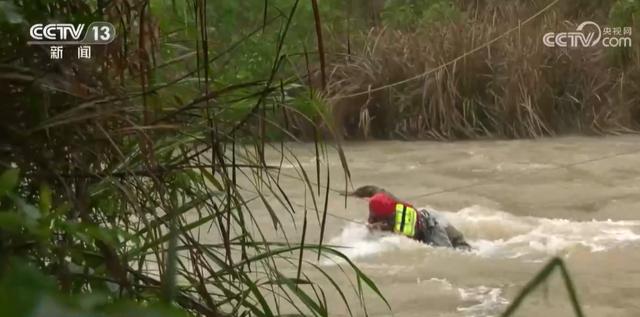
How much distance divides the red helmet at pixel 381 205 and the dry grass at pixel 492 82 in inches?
3.2

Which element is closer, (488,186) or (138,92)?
(138,92)

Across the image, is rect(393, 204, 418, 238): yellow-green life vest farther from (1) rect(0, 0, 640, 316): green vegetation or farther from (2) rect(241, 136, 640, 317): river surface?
(1) rect(0, 0, 640, 316): green vegetation

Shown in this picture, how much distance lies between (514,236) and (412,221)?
0.13 metres

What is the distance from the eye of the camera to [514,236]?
1192mm

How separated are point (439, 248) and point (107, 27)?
2.17ft

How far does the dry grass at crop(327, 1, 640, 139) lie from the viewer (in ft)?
3.65

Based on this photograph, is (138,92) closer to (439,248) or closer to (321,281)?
(321,281)

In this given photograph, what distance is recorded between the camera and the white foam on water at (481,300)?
0.95 m

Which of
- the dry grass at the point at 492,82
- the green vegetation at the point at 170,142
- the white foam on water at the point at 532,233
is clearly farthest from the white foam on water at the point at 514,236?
the green vegetation at the point at 170,142

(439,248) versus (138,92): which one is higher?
(138,92)

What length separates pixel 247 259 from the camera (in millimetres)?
558

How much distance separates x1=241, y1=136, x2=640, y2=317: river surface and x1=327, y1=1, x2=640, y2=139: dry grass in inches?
1.2

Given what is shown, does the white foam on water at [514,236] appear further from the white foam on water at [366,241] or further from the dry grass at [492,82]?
the dry grass at [492,82]

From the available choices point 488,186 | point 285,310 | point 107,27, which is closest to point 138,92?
point 107,27
